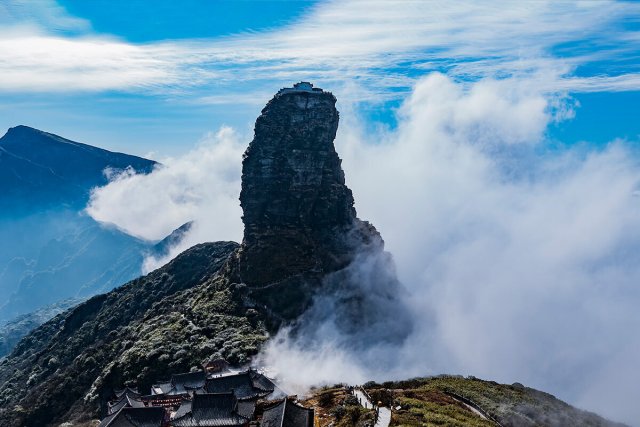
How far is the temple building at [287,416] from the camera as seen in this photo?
63969 mm

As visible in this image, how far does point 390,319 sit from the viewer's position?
145 m

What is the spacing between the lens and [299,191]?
505 ft

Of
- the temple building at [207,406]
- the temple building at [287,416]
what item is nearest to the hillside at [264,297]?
the temple building at [207,406]

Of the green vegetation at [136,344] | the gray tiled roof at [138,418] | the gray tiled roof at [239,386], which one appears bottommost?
the gray tiled roof at [138,418]

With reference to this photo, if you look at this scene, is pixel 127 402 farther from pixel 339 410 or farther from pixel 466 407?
pixel 466 407

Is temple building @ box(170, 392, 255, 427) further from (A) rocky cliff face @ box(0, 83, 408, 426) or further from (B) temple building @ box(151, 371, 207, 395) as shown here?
(A) rocky cliff face @ box(0, 83, 408, 426)

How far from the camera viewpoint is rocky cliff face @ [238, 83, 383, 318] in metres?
150

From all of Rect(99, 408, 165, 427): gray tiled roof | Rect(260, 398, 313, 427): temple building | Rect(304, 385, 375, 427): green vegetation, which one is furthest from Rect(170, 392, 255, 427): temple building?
Rect(304, 385, 375, 427): green vegetation

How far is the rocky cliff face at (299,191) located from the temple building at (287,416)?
262 ft

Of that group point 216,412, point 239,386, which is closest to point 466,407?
point 239,386

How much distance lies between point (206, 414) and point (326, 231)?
84.8 m

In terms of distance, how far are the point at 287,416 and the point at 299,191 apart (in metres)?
93.6

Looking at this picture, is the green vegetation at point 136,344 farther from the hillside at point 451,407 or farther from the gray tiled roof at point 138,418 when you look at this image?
the hillside at point 451,407

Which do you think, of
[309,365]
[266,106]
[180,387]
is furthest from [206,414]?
[266,106]
